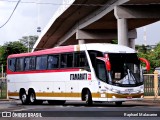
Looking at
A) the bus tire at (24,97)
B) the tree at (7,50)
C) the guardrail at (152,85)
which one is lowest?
the bus tire at (24,97)

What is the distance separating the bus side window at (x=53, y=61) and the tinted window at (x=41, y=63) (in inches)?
20.8

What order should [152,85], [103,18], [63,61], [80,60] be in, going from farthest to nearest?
[103,18]
[152,85]
[63,61]
[80,60]

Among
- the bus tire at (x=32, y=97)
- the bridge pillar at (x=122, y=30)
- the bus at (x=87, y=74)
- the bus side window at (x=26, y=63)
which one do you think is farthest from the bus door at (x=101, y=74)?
the bridge pillar at (x=122, y=30)

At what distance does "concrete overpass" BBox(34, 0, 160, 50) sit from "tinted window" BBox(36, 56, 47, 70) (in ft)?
34.3

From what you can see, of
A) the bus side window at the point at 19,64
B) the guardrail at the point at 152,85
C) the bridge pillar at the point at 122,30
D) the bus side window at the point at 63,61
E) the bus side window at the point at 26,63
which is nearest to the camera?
the bus side window at the point at 63,61

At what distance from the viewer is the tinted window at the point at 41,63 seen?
28062mm

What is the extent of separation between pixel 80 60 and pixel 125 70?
2637mm

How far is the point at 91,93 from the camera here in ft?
78.8

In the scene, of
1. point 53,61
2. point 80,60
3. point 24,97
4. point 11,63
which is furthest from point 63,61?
point 11,63

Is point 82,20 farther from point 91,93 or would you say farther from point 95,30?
point 91,93

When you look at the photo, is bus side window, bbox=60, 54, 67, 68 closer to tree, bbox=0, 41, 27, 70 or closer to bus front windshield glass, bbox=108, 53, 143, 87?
bus front windshield glass, bbox=108, 53, 143, 87

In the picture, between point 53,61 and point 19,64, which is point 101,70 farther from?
point 19,64

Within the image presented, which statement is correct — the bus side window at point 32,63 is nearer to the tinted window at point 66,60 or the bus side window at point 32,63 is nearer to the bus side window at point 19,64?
the bus side window at point 19,64

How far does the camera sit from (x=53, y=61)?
2716 cm
